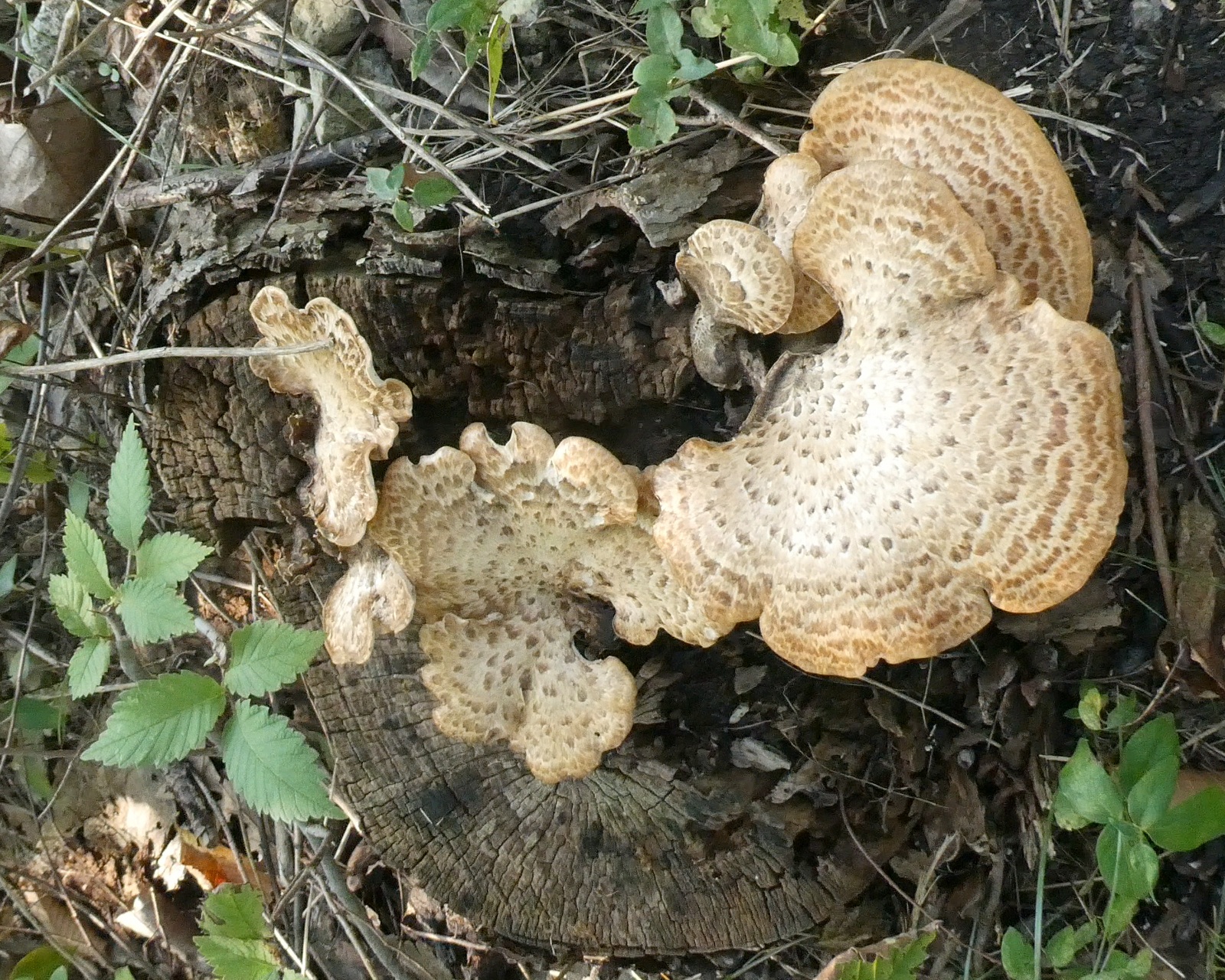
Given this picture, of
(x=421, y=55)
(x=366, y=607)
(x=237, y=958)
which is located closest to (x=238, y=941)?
(x=237, y=958)

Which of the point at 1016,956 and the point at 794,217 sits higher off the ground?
the point at 794,217

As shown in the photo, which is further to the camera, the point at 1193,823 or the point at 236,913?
the point at 236,913

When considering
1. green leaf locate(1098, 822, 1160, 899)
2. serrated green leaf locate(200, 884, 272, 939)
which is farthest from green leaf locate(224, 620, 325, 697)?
green leaf locate(1098, 822, 1160, 899)

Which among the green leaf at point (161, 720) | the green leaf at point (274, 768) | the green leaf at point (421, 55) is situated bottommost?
the green leaf at point (274, 768)

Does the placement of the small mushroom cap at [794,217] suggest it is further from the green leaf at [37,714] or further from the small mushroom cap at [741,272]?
the green leaf at [37,714]

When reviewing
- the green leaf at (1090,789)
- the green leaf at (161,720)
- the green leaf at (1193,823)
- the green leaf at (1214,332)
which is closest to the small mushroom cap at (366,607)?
the green leaf at (161,720)

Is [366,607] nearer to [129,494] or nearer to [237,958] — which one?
[129,494]
